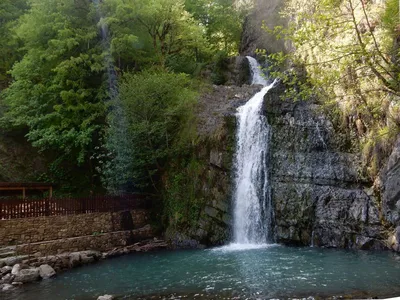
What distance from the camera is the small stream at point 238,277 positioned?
9.20 metres

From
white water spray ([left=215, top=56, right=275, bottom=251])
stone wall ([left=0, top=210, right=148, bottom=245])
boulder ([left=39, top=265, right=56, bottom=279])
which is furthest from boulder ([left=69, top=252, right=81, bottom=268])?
white water spray ([left=215, top=56, right=275, bottom=251])

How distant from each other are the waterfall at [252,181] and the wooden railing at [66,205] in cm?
572

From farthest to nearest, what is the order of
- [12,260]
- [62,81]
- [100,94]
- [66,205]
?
[100,94], [62,81], [66,205], [12,260]

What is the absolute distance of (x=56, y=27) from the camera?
69.2 feet

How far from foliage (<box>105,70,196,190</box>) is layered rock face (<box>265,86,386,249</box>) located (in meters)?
4.80

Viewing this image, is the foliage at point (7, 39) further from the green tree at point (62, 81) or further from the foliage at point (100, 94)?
the green tree at point (62, 81)

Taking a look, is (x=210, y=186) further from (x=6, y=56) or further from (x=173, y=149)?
(x=6, y=56)

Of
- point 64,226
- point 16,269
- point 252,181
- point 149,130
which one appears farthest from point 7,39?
point 252,181

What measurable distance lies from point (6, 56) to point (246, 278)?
2575 cm

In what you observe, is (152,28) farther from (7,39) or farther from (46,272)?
(46,272)

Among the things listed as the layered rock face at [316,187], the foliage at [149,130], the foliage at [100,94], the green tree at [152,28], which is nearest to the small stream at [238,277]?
the layered rock face at [316,187]

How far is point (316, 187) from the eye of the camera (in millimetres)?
16031

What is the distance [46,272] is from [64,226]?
156 inches

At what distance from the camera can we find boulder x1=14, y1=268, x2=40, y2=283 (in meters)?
11.8
